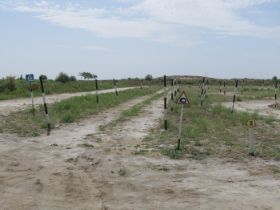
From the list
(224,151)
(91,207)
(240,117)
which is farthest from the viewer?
(240,117)

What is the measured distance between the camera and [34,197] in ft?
25.5

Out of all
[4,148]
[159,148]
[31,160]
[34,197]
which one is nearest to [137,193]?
[34,197]

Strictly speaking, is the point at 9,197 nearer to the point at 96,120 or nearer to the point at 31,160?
the point at 31,160

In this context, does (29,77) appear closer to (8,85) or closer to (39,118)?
(39,118)

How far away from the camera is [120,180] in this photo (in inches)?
356

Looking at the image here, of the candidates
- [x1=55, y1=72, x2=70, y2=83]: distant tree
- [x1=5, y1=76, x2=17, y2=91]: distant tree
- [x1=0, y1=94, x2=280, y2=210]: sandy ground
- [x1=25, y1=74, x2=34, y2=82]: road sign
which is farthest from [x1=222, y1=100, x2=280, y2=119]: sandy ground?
[x1=55, y1=72, x2=70, y2=83]: distant tree

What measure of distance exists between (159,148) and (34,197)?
521 cm

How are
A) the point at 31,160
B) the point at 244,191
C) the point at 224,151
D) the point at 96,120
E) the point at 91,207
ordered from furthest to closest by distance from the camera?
the point at 96,120 < the point at 224,151 < the point at 31,160 < the point at 244,191 < the point at 91,207

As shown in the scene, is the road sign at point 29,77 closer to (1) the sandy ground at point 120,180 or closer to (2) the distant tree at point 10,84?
(1) the sandy ground at point 120,180

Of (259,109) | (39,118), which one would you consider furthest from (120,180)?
(259,109)

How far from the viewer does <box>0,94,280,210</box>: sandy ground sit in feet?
24.8

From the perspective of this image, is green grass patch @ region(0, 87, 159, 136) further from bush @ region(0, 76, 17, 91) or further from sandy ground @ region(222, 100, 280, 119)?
bush @ region(0, 76, 17, 91)

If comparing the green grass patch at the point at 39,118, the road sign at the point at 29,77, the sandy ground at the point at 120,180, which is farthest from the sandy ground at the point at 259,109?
the sandy ground at the point at 120,180

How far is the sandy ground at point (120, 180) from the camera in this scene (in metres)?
7.56
